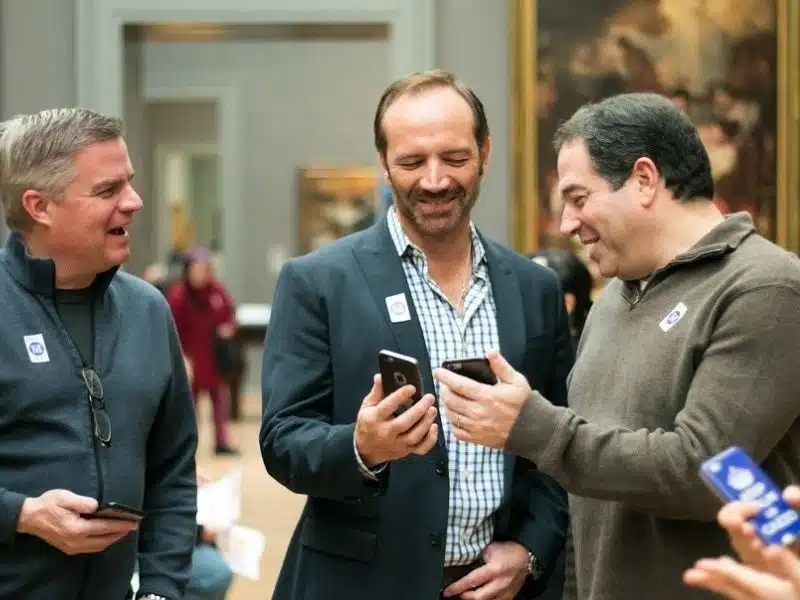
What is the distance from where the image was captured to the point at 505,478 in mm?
3705

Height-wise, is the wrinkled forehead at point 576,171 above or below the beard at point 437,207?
above

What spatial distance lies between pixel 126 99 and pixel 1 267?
7298mm

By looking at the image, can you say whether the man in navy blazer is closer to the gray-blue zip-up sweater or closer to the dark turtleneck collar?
the gray-blue zip-up sweater

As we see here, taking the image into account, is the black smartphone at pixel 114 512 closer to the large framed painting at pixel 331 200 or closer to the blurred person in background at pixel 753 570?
the blurred person in background at pixel 753 570

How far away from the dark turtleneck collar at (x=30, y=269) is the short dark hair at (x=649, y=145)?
4.33ft

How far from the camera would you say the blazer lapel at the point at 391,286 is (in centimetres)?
363

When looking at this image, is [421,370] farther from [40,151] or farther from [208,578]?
[208,578]

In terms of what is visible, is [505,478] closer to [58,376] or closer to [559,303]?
[559,303]

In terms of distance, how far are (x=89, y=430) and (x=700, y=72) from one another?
7233mm

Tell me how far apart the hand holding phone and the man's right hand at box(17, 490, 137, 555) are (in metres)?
0.62

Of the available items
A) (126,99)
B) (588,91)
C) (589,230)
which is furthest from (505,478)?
(126,99)

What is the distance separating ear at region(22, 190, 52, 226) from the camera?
3488mm

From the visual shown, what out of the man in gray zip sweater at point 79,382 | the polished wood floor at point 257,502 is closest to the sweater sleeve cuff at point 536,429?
the man in gray zip sweater at point 79,382

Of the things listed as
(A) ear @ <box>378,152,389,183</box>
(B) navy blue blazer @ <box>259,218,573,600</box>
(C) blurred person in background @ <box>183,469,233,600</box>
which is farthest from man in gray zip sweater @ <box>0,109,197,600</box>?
(C) blurred person in background @ <box>183,469,233,600</box>
